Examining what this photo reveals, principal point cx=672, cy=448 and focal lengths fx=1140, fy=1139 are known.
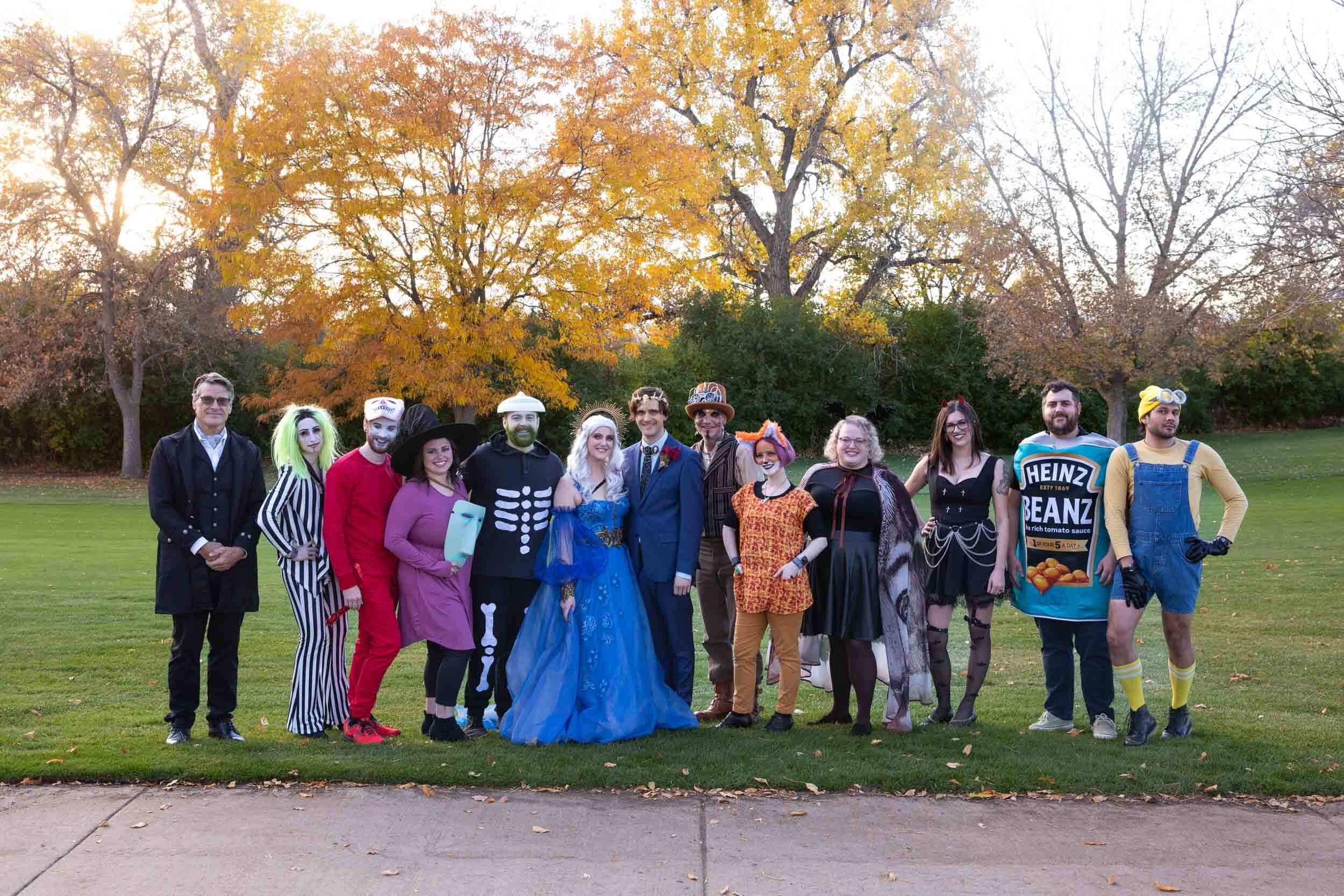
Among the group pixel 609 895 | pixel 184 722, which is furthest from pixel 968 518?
pixel 184 722

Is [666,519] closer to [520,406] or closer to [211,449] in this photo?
[520,406]

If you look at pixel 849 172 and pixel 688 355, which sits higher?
pixel 849 172

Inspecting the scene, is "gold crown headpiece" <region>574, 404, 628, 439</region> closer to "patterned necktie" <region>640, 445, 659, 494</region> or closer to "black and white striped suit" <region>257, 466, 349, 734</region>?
"patterned necktie" <region>640, 445, 659, 494</region>

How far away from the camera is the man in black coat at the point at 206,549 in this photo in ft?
18.4

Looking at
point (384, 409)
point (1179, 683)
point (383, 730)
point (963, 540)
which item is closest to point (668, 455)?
point (384, 409)

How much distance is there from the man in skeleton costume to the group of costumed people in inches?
0.5

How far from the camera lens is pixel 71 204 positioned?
94.4 feet

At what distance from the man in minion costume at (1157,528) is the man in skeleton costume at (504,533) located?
2.98 m

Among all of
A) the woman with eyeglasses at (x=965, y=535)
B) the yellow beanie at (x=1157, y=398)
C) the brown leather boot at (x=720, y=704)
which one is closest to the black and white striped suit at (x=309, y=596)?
the brown leather boot at (x=720, y=704)

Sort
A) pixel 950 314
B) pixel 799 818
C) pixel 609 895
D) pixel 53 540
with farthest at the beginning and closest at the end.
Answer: pixel 950 314
pixel 53 540
pixel 799 818
pixel 609 895

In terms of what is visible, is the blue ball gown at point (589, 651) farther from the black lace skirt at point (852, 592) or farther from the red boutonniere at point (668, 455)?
the black lace skirt at point (852, 592)

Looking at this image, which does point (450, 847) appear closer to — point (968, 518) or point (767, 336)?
point (968, 518)

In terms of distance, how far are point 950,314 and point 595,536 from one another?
30936mm

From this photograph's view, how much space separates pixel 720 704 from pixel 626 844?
7.41 ft
